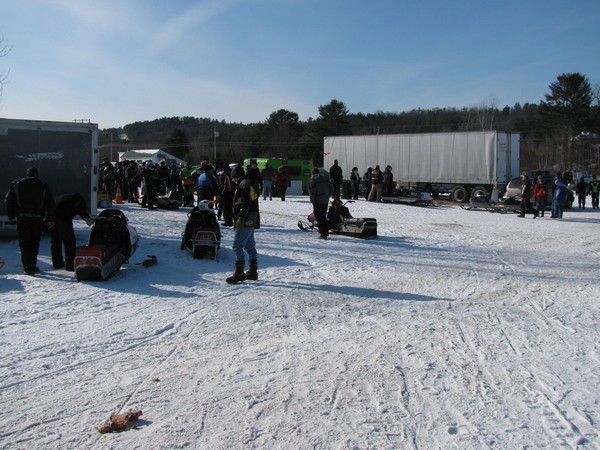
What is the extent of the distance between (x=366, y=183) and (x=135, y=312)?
74.1 ft

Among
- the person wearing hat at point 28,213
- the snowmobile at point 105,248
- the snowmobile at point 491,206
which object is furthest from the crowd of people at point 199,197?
the snowmobile at point 491,206

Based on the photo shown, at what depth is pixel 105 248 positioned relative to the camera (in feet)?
29.2

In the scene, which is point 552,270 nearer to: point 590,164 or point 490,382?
point 490,382

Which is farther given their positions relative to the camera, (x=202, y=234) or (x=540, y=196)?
(x=540, y=196)

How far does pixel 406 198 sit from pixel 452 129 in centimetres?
5968

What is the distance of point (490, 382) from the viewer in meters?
4.82

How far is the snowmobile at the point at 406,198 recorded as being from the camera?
82.0 ft

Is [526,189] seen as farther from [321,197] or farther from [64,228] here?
[64,228]

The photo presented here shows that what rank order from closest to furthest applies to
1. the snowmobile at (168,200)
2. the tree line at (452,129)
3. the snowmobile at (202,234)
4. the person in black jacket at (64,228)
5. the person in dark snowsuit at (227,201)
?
the person in black jacket at (64,228) → the snowmobile at (202,234) → the person in dark snowsuit at (227,201) → the snowmobile at (168,200) → the tree line at (452,129)

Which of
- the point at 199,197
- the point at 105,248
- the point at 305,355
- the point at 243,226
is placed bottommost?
the point at 305,355

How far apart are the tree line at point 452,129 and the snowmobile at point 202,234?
52.0m

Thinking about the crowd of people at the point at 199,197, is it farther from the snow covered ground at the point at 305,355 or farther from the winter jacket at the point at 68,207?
the snow covered ground at the point at 305,355

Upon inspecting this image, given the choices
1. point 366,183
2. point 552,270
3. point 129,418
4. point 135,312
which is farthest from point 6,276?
point 366,183

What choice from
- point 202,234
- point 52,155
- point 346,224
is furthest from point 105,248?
point 346,224
